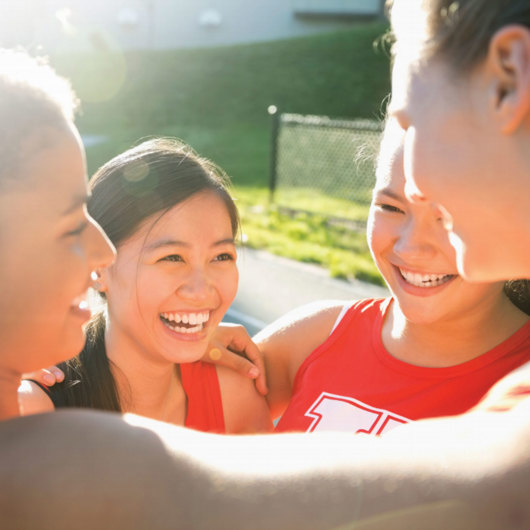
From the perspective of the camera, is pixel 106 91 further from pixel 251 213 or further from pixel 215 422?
pixel 215 422

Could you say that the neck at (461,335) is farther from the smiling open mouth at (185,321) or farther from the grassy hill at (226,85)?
the grassy hill at (226,85)

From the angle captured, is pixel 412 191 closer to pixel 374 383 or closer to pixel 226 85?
pixel 374 383

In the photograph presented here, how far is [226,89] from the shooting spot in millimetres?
22266

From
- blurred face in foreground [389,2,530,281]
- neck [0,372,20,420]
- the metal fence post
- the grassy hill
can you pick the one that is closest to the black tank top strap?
neck [0,372,20,420]

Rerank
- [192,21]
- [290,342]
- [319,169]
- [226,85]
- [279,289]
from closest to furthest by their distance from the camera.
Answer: [290,342] < [279,289] < [319,169] < [226,85] < [192,21]

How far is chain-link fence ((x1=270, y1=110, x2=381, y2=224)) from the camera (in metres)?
10.2

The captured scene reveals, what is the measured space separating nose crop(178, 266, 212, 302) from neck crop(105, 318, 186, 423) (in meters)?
0.24

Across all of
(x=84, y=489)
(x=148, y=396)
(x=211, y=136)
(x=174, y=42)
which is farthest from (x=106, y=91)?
(x=84, y=489)

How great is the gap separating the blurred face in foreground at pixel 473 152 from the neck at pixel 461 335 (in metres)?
0.95

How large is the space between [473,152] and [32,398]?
1.50 m

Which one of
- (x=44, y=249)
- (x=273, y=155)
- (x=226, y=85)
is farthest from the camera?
(x=226, y=85)

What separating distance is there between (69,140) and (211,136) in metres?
17.8

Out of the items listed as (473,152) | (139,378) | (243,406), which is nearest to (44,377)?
(139,378)

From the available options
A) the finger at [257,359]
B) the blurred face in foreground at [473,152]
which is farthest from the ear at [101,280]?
Result: the blurred face in foreground at [473,152]
